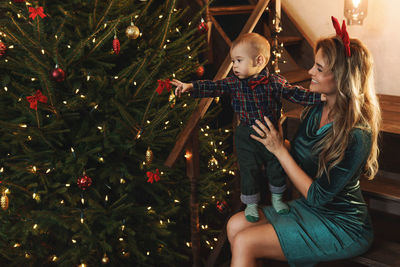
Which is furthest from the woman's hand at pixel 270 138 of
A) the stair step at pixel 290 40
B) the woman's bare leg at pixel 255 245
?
the stair step at pixel 290 40

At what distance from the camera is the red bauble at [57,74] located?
1725 millimetres

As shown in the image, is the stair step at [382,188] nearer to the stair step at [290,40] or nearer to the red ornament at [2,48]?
the stair step at [290,40]

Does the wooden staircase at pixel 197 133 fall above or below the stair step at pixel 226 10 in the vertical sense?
below

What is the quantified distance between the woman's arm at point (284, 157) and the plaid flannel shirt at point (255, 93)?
13 cm

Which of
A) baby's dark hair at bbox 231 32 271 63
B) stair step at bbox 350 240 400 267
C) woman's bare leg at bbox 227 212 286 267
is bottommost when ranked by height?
stair step at bbox 350 240 400 267

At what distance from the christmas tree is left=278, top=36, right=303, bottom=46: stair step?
4.07 ft

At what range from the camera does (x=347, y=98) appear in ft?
5.41

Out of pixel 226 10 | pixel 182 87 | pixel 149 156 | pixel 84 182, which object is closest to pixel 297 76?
pixel 226 10

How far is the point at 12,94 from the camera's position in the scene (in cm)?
184

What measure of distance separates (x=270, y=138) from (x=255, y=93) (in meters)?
0.24

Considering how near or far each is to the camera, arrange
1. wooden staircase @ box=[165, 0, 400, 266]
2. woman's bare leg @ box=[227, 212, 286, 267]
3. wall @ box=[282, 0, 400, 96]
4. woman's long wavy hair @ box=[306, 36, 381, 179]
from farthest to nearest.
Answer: wall @ box=[282, 0, 400, 96] < wooden staircase @ box=[165, 0, 400, 266] < woman's bare leg @ box=[227, 212, 286, 267] < woman's long wavy hair @ box=[306, 36, 381, 179]

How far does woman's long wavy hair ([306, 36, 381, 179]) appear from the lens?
5.29 ft

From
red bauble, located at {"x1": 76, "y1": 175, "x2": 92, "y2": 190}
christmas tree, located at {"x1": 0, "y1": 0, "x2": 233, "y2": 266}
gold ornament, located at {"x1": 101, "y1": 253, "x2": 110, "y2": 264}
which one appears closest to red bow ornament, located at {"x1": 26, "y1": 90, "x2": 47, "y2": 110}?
christmas tree, located at {"x1": 0, "y1": 0, "x2": 233, "y2": 266}

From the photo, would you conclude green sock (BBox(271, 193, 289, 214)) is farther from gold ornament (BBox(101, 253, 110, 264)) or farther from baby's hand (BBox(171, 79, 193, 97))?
gold ornament (BBox(101, 253, 110, 264))
